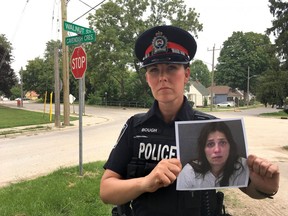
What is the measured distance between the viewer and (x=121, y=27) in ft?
150

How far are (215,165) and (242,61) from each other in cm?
7172

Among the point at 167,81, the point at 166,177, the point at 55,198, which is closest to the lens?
the point at 166,177

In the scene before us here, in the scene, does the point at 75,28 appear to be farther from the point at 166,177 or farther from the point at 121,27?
the point at 121,27

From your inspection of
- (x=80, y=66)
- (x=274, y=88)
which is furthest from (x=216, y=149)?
(x=274, y=88)

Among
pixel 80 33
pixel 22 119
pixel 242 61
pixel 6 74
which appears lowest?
pixel 22 119

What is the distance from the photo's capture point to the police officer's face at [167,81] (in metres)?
1.69

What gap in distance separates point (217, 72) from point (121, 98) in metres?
31.0

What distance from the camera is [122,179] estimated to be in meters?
1.76

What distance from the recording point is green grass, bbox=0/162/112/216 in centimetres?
468

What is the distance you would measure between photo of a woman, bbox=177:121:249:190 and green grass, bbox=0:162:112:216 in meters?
3.35

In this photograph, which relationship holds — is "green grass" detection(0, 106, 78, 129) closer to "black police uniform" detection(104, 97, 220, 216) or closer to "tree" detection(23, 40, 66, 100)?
"black police uniform" detection(104, 97, 220, 216)

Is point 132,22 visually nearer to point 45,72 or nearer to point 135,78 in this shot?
point 135,78

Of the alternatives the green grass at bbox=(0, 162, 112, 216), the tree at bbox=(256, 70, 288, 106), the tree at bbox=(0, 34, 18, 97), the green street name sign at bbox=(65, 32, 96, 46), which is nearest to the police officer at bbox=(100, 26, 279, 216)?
the green grass at bbox=(0, 162, 112, 216)

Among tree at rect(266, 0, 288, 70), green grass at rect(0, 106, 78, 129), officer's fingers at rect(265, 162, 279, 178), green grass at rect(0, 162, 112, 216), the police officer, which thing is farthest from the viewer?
tree at rect(266, 0, 288, 70)
